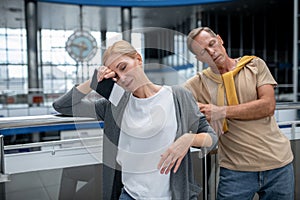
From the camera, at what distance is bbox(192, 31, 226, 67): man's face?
4.42ft

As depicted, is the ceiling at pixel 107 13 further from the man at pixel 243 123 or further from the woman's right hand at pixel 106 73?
the woman's right hand at pixel 106 73

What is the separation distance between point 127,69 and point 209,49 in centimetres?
49

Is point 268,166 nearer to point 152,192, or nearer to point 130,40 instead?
point 152,192

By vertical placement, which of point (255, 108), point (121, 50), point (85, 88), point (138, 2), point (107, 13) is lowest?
point (255, 108)

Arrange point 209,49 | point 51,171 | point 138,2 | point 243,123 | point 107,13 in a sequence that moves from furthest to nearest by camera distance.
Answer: point 107,13, point 138,2, point 51,171, point 243,123, point 209,49

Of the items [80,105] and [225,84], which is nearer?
[80,105]

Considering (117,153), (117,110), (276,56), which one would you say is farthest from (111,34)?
(276,56)

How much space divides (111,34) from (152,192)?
0.57 metres

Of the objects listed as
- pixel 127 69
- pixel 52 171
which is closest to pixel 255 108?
pixel 127 69

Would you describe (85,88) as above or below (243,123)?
above

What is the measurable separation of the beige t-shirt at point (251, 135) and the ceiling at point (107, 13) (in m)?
11.5

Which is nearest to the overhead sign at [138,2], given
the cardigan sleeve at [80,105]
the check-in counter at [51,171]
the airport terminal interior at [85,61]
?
the airport terminal interior at [85,61]

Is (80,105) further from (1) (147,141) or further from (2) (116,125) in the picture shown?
(1) (147,141)

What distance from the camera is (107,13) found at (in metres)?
13.9
